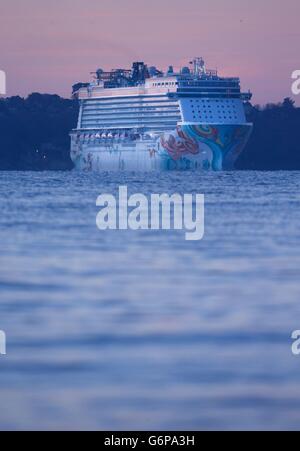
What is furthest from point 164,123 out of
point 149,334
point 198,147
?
point 149,334

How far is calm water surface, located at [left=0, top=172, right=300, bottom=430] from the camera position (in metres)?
10.3

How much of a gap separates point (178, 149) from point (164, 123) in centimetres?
632

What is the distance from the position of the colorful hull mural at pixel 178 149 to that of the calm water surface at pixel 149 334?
81713mm

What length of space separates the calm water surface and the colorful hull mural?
8171 centimetres

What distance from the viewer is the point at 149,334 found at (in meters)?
13.6

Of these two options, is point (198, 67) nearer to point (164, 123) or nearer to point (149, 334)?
point (164, 123)

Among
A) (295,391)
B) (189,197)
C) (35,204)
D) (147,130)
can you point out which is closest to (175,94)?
(147,130)

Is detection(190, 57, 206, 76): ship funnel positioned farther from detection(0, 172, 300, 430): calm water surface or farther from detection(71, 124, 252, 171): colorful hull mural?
detection(0, 172, 300, 430): calm water surface

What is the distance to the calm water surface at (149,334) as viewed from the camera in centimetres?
1029

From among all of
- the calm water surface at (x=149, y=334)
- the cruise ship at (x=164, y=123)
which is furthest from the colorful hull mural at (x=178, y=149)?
the calm water surface at (x=149, y=334)

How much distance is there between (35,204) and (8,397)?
31.9m

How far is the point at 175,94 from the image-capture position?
370 feet

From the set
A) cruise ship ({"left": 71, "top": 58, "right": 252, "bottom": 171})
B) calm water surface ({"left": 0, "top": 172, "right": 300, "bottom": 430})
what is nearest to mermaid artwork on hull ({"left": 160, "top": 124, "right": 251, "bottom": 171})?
cruise ship ({"left": 71, "top": 58, "right": 252, "bottom": 171})
